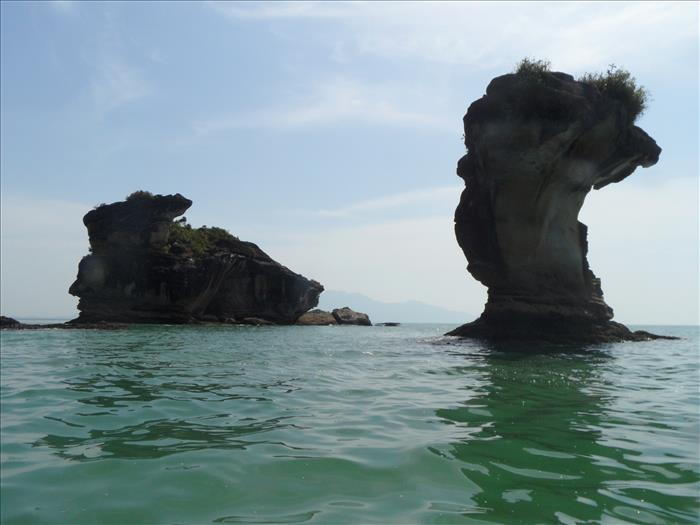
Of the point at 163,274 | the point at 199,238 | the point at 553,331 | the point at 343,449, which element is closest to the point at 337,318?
the point at 199,238

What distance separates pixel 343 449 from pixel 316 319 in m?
60.5

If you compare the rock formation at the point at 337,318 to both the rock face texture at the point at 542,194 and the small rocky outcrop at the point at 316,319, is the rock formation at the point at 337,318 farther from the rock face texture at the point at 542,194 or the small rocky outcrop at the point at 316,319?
the rock face texture at the point at 542,194

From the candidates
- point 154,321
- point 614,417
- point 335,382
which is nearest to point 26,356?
point 335,382

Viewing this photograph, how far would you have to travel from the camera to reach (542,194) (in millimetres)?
24297

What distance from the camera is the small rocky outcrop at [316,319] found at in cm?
6269

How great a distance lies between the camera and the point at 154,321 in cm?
4916

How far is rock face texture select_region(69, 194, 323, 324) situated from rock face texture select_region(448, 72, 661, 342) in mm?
32439

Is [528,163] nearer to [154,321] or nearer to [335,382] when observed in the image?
[335,382]

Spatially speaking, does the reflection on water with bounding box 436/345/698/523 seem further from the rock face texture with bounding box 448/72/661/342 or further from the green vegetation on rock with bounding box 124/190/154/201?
the green vegetation on rock with bounding box 124/190/154/201

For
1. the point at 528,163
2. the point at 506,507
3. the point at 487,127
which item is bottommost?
the point at 506,507

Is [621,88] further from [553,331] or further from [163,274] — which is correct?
[163,274]

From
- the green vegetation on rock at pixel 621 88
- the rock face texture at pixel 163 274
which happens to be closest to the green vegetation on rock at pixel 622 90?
the green vegetation on rock at pixel 621 88

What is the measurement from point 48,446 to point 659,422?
707cm

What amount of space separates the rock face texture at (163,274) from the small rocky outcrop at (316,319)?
5144 millimetres
